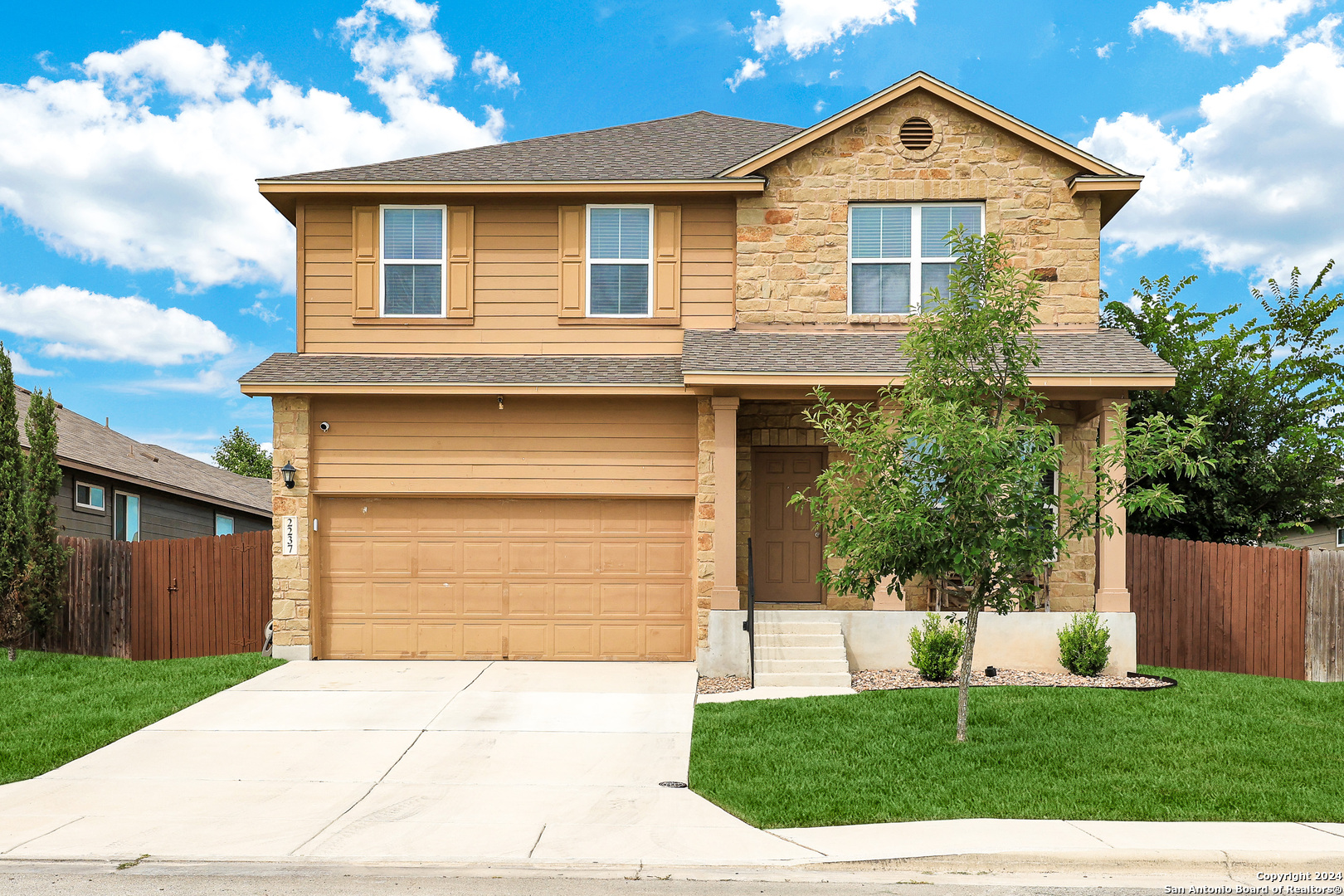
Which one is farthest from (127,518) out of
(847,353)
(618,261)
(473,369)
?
(847,353)

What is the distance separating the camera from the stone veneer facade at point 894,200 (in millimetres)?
13414

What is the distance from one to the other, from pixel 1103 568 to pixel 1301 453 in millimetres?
5418

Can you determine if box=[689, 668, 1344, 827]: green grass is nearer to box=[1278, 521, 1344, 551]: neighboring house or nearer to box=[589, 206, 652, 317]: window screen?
box=[589, 206, 652, 317]: window screen

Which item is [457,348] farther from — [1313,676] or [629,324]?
[1313,676]

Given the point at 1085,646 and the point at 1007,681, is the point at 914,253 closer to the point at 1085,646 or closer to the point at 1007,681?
the point at 1085,646

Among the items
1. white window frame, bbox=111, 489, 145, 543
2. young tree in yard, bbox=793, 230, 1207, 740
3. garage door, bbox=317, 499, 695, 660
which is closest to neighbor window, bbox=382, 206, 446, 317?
garage door, bbox=317, 499, 695, 660

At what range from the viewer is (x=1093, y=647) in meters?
11.9

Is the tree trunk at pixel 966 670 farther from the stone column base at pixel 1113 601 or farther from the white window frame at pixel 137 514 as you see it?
the white window frame at pixel 137 514

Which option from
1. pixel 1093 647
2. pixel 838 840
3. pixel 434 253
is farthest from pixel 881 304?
pixel 838 840

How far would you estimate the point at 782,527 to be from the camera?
1410 cm

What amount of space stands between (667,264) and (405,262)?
3.73 meters

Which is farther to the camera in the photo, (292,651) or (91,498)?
(91,498)

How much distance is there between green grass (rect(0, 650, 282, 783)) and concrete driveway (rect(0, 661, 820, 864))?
0.91 feet

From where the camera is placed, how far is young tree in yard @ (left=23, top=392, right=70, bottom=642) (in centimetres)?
1362
